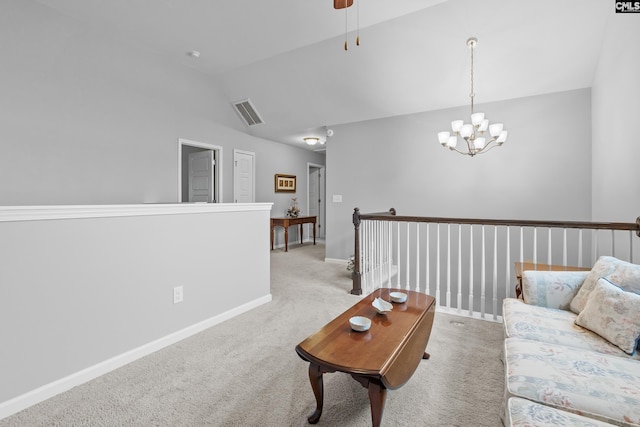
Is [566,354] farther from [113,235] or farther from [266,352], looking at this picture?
[113,235]

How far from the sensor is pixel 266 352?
7.47 feet

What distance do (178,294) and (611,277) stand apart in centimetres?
299

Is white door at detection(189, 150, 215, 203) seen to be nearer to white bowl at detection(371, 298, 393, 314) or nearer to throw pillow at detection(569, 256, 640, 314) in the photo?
white bowl at detection(371, 298, 393, 314)

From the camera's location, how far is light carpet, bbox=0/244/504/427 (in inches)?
62.1

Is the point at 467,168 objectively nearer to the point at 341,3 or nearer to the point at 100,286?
the point at 341,3

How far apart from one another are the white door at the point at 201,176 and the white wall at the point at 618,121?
5.49m

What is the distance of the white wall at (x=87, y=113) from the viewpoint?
10.1 feet

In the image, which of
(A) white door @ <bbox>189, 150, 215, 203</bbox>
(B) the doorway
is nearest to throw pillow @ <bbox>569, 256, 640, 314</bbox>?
(A) white door @ <bbox>189, 150, 215, 203</bbox>

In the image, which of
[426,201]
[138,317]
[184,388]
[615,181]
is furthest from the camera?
[426,201]

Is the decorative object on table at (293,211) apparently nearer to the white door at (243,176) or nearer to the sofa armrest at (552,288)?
the white door at (243,176)

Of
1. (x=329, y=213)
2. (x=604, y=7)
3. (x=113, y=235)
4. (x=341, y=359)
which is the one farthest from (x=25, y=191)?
(x=604, y=7)

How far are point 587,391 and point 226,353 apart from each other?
2.09 metres

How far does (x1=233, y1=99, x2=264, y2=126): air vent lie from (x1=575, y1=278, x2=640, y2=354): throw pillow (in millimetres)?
5320

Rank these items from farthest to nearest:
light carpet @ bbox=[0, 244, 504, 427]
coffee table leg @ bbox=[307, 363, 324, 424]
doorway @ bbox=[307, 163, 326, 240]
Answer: doorway @ bbox=[307, 163, 326, 240]
light carpet @ bbox=[0, 244, 504, 427]
coffee table leg @ bbox=[307, 363, 324, 424]
